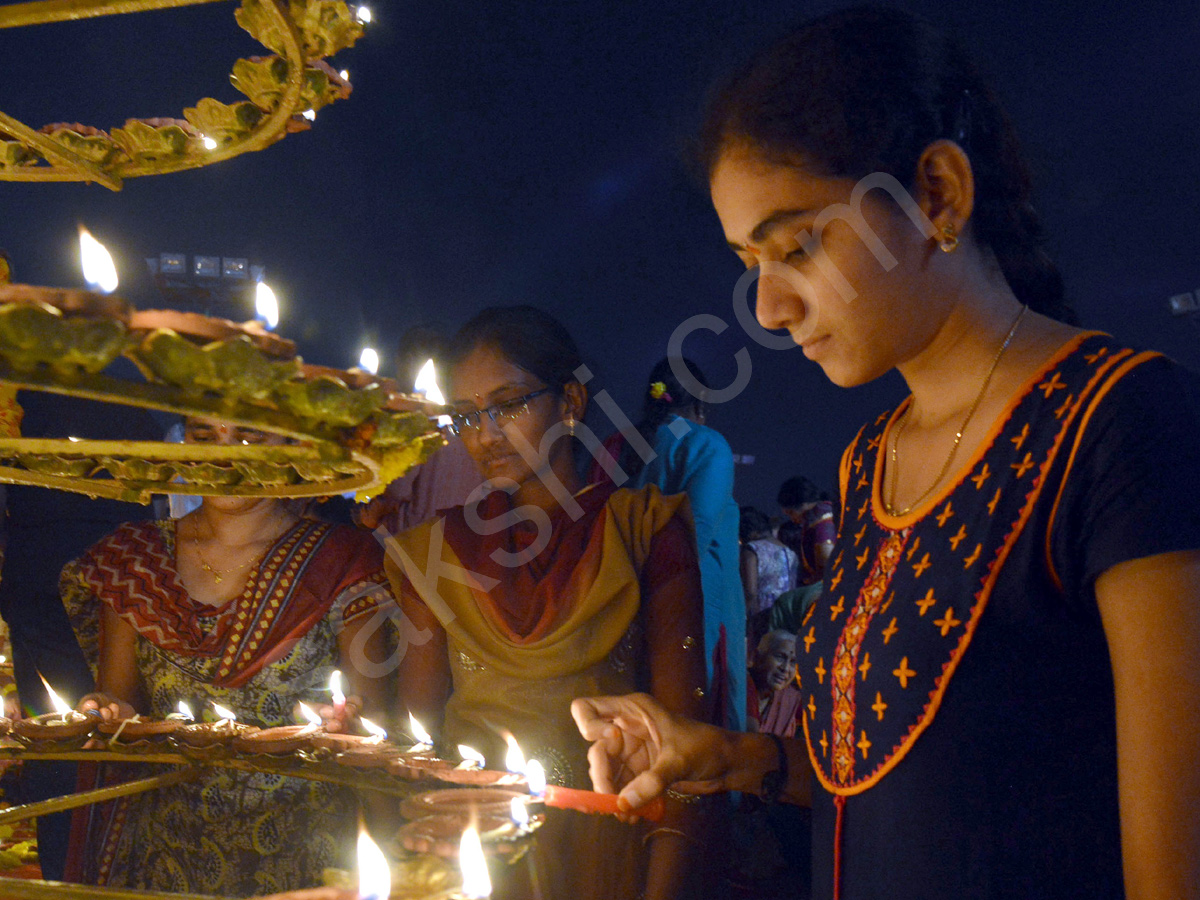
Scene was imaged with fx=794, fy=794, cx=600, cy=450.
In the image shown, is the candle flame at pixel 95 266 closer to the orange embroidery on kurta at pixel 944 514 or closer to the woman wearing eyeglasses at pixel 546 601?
the orange embroidery on kurta at pixel 944 514

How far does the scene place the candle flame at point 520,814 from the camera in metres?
0.88

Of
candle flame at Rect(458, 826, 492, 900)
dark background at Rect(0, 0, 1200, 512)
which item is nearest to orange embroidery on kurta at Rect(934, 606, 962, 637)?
candle flame at Rect(458, 826, 492, 900)

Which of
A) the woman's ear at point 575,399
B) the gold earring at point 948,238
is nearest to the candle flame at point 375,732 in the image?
the gold earring at point 948,238

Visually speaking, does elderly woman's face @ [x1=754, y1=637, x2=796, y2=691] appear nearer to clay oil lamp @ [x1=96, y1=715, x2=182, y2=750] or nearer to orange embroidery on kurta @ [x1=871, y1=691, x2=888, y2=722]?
orange embroidery on kurta @ [x1=871, y1=691, x2=888, y2=722]

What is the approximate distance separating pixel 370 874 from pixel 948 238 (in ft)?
3.53

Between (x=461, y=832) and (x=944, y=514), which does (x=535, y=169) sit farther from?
(x=461, y=832)

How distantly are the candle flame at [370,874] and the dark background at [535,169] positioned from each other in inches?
180

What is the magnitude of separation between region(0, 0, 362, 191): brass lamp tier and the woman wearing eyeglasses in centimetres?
148

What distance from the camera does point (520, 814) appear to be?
89 centimetres

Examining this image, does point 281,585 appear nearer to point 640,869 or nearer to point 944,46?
point 640,869

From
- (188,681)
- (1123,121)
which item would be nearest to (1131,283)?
(1123,121)

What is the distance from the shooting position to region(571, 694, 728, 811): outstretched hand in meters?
1.24

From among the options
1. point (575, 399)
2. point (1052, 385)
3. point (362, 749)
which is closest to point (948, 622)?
point (1052, 385)

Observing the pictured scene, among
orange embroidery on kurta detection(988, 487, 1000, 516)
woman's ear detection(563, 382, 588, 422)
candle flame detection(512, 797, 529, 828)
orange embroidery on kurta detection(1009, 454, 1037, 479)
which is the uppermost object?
woman's ear detection(563, 382, 588, 422)
